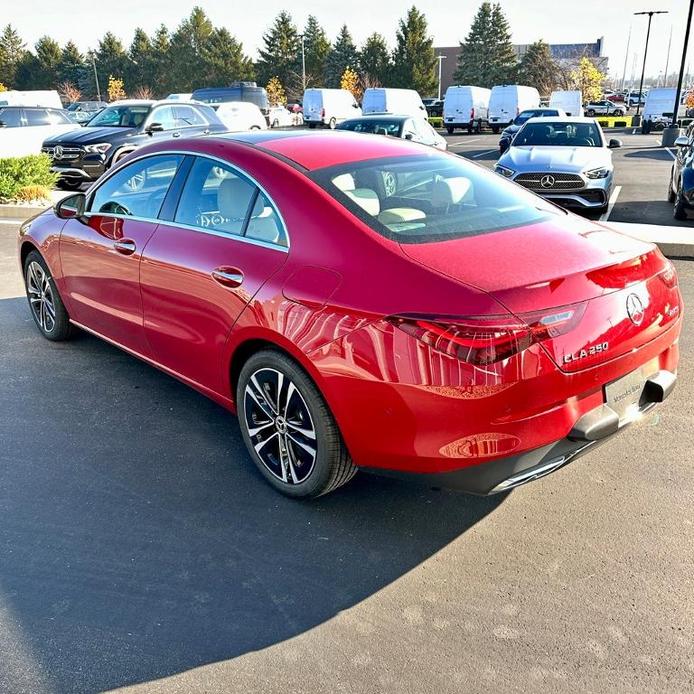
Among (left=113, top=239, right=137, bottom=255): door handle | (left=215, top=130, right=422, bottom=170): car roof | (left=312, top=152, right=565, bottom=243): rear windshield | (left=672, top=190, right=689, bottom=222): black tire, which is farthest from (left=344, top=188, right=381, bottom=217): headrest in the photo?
(left=672, top=190, right=689, bottom=222): black tire

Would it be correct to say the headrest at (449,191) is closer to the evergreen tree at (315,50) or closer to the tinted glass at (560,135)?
the tinted glass at (560,135)

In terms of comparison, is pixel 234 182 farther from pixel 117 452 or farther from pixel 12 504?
pixel 12 504

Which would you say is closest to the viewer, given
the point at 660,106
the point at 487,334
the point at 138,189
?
the point at 487,334

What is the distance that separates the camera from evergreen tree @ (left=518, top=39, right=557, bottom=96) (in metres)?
71.2

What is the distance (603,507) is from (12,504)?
9.24ft

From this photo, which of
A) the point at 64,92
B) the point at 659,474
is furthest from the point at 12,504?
the point at 64,92

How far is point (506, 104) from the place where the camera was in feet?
128

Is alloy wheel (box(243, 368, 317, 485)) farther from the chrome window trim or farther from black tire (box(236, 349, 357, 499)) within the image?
the chrome window trim

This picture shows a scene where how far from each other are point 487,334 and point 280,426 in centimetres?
123

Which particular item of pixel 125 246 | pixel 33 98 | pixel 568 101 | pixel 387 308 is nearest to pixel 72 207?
pixel 125 246

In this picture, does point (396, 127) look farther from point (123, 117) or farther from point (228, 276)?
point (228, 276)

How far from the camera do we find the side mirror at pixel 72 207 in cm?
483

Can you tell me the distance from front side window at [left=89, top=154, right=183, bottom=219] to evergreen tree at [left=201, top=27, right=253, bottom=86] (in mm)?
80928

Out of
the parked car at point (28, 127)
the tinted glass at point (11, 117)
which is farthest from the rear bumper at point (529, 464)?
the tinted glass at point (11, 117)
